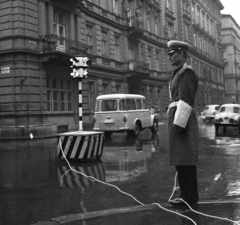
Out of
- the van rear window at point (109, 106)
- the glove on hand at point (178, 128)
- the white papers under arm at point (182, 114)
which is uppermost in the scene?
the van rear window at point (109, 106)

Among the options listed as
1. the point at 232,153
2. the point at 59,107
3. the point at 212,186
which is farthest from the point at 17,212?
the point at 59,107

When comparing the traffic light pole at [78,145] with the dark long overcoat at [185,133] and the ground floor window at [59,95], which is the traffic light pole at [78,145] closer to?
the dark long overcoat at [185,133]

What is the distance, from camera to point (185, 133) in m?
4.30

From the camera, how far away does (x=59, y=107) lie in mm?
23047

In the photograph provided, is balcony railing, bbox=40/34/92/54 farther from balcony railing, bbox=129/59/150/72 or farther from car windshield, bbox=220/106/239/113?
car windshield, bbox=220/106/239/113

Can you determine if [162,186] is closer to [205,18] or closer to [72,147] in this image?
[72,147]

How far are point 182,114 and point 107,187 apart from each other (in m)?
2.56

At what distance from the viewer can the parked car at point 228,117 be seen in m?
19.3

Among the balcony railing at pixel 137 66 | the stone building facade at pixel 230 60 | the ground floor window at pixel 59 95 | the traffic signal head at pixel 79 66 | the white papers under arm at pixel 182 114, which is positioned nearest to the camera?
the white papers under arm at pixel 182 114

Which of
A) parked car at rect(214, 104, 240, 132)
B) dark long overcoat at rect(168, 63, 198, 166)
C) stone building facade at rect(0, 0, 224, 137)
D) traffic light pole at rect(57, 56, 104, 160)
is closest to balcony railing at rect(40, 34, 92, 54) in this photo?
stone building facade at rect(0, 0, 224, 137)

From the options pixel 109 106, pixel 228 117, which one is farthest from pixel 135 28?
pixel 109 106

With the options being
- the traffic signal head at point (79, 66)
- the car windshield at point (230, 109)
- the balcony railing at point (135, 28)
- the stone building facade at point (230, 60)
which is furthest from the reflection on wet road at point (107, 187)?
the stone building facade at point (230, 60)

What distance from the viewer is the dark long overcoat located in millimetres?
4258

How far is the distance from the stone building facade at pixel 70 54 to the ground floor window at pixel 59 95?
0.07 m
